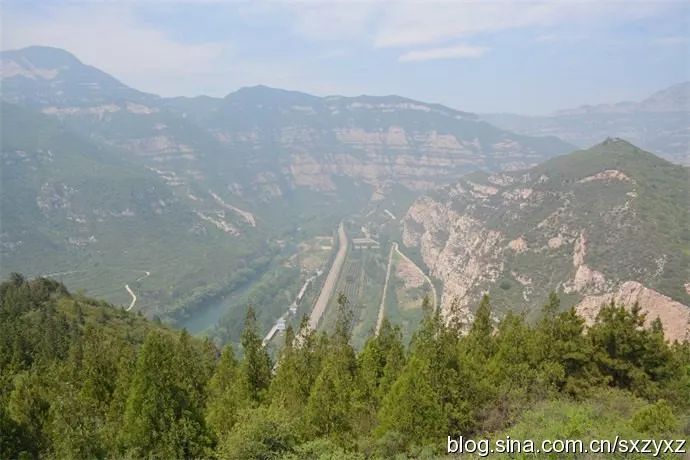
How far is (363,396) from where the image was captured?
28188 millimetres

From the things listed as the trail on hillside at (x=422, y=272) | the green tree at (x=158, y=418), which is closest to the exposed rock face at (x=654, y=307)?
the green tree at (x=158, y=418)

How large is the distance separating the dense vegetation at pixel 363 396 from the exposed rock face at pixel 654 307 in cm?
2161

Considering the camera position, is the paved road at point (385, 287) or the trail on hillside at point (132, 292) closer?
the paved road at point (385, 287)

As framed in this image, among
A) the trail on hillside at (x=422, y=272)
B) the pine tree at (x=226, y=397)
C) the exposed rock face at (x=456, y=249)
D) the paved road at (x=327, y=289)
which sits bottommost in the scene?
the paved road at (x=327, y=289)

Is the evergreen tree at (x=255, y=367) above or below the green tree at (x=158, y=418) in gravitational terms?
below

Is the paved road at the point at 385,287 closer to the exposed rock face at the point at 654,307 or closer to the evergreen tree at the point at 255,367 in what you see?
the exposed rock face at the point at 654,307

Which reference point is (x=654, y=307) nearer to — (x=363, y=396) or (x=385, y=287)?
(x=363, y=396)

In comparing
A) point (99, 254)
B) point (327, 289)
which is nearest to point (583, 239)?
point (327, 289)

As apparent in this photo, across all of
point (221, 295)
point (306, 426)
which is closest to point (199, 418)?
point (306, 426)

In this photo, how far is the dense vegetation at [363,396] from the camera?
19.3 metres

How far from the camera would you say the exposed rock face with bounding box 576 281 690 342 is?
5444 cm

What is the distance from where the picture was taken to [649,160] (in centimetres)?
10000

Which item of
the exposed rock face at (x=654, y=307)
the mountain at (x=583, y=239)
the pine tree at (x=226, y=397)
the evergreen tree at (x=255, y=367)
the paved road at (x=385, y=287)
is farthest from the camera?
the paved road at (x=385, y=287)

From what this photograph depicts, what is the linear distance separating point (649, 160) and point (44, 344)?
106m
